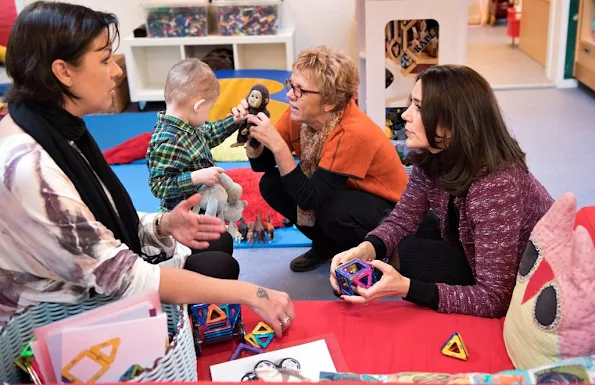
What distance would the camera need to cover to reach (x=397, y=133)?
3359mm

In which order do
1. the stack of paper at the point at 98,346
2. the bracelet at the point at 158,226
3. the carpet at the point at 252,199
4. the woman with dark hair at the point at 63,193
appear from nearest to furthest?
the stack of paper at the point at 98,346 → the woman with dark hair at the point at 63,193 → the bracelet at the point at 158,226 → the carpet at the point at 252,199

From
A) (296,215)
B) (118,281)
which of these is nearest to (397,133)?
(296,215)

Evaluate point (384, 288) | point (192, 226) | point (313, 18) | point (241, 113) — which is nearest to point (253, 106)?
point (241, 113)

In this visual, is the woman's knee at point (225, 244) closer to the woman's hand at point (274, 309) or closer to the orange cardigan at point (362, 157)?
the orange cardigan at point (362, 157)

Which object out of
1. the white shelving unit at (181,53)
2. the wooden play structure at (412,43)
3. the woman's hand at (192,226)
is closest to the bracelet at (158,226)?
the woman's hand at (192,226)

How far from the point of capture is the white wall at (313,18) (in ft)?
15.2

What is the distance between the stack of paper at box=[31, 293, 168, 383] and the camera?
3.55ft

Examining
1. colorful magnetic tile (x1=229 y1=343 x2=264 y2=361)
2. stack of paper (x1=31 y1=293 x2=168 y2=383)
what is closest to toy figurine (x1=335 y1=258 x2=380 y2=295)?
colorful magnetic tile (x1=229 y1=343 x2=264 y2=361)

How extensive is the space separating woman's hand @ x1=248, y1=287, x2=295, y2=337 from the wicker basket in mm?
171

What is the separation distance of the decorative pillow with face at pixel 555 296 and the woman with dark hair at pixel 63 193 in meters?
0.52

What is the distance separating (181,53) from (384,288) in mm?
3273

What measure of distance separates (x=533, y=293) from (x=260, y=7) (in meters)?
3.44

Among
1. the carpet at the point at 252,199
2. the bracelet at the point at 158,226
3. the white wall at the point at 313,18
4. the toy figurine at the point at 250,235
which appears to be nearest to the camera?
the bracelet at the point at 158,226

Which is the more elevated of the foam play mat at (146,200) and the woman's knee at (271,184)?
the woman's knee at (271,184)
